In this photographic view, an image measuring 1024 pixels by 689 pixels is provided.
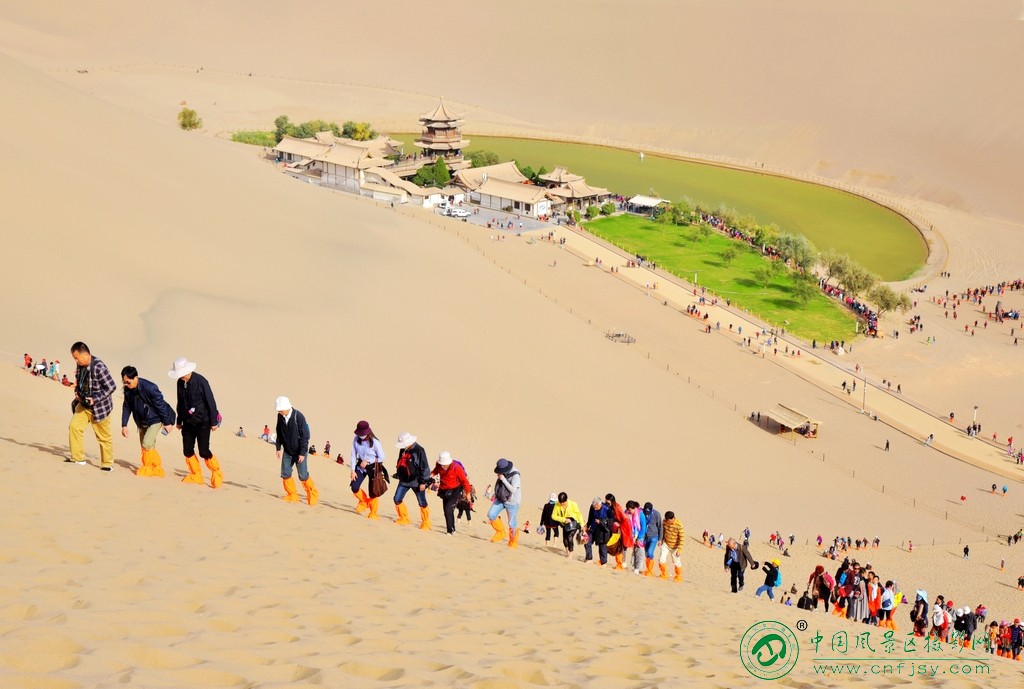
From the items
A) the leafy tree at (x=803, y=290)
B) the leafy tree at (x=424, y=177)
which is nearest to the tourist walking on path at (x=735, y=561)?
the leafy tree at (x=803, y=290)

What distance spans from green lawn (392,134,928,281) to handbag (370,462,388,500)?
39832 mm

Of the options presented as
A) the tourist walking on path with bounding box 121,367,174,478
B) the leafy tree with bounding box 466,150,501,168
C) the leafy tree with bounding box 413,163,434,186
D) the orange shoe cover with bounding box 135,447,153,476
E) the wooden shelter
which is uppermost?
the leafy tree with bounding box 466,150,501,168

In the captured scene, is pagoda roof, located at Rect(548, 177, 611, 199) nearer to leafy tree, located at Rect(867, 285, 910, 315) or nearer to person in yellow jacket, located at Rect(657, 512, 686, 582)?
leafy tree, located at Rect(867, 285, 910, 315)

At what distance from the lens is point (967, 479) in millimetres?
24391

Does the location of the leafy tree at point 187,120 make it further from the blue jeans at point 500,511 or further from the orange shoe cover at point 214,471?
the blue jeans at point 500,511

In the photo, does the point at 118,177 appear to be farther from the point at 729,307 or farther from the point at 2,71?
the point at 729,307

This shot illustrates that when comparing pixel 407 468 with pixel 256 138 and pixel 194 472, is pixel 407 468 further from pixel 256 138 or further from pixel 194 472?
pixel 256 138

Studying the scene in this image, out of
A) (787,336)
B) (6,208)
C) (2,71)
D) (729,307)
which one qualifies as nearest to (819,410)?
(787,336)

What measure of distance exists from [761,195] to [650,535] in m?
53.7

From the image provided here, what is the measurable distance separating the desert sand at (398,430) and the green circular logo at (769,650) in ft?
0.67

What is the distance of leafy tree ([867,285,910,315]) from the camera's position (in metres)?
36.2

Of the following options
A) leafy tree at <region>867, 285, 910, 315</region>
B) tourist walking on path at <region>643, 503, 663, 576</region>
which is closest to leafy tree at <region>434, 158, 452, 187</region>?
leafy tree at <region>867, 285, 910, 315</region>

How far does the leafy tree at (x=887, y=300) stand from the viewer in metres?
36.2

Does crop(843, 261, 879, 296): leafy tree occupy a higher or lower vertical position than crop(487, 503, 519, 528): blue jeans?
higher
